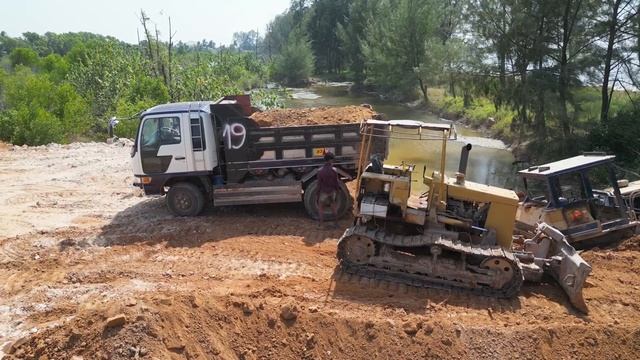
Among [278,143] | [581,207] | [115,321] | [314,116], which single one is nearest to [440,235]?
[581,207]

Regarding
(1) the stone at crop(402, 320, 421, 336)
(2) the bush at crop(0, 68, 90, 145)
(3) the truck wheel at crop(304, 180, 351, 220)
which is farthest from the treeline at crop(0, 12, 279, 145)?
(1) the stone at crop(402, 320, 421, 336)

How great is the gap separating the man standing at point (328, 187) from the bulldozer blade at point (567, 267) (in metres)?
3.86

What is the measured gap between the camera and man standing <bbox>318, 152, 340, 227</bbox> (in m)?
9.79

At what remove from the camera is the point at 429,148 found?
8.13m

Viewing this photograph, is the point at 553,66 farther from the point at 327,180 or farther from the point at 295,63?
the point at 295,63

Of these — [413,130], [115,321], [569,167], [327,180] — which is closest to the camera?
[115,321]

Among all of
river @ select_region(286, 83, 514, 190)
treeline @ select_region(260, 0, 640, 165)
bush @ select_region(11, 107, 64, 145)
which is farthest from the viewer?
bush @ select_region(11, 107, 64, 145)

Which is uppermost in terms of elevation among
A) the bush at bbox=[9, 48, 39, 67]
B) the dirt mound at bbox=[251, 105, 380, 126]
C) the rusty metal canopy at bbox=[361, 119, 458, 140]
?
the bush at bbox=[9, 48, 39, 67]

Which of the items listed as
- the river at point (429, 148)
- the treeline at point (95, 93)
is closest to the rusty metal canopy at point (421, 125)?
the river at point (429, 148)

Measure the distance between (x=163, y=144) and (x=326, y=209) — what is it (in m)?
3.73

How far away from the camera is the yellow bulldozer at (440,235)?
7344 millimetres

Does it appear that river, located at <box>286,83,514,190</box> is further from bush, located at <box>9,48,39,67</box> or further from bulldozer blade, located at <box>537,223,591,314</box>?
bush, located at <box>9,48,39,67</box>

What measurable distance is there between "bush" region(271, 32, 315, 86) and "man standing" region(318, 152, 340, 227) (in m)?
54.7

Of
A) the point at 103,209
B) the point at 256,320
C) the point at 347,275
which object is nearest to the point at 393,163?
the point at 347,275
